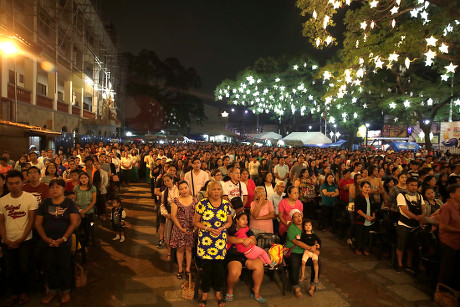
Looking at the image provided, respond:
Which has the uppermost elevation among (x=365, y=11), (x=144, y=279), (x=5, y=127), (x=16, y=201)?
(x=365, y=11)

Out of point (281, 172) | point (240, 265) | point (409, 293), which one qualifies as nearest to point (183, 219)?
point (240, 265)

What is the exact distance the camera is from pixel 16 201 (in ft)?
12.9

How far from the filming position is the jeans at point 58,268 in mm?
3939

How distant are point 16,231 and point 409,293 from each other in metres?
5.57

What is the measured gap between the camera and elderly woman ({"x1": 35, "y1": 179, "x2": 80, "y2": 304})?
3.92 m

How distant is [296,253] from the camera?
14.5 feet

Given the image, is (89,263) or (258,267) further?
(89,263)

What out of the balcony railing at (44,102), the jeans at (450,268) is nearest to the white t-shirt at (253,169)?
the jeans at (450,268)

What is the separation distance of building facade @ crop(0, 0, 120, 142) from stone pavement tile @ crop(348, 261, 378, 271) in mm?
12815

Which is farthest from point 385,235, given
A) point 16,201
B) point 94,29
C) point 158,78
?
point 158,78

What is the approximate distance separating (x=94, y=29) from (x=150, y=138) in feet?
39.4

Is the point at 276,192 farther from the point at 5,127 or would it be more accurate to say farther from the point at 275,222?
the point at 5,127

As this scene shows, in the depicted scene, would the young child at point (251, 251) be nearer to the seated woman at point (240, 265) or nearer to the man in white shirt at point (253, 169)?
the seated woman at point (240, 265)

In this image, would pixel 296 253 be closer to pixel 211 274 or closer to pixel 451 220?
pixel 211 274
